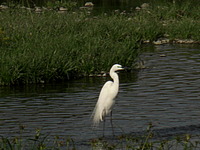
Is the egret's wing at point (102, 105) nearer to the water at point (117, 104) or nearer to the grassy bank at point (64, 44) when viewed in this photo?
the water at point (117, 104)

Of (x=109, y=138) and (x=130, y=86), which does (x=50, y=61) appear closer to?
(x=130, y=86)

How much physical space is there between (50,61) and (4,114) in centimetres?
347

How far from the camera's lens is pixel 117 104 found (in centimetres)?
1229

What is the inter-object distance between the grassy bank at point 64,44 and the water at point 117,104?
38cm

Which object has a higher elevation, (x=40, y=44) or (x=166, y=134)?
(x=40, y=44)

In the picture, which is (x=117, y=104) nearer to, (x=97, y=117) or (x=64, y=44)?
(x=97, y=117)

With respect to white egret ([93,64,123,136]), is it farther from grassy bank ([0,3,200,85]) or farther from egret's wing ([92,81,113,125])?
grassy bank ([0,3,200,85])

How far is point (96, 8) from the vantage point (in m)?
34.5

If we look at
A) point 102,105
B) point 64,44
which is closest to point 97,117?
point 102,105

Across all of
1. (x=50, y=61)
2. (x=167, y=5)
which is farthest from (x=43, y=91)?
(x=167, y=5)

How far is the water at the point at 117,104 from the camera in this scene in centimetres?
1037

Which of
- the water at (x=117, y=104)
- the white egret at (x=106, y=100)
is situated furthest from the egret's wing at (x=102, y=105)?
the water at (x=117, y=104)

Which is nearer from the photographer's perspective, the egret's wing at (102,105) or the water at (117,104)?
the water at (117,104)

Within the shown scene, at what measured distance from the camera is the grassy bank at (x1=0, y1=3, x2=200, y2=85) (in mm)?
14336
